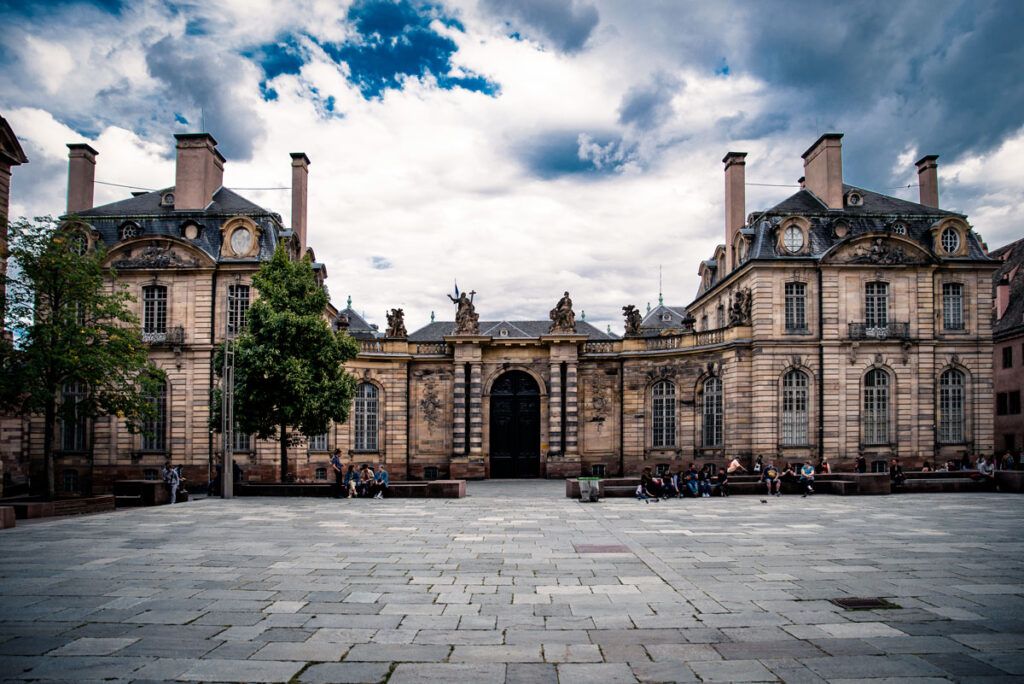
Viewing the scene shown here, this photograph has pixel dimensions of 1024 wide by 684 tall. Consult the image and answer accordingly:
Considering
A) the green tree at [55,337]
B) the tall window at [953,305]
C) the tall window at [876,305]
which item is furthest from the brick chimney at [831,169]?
the green tree at [55,337]

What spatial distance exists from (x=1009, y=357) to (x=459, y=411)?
35707 mm

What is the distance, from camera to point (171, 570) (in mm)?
11383

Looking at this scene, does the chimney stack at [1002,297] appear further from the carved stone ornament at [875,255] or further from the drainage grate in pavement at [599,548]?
the drainage grate in pavement at [599,548]

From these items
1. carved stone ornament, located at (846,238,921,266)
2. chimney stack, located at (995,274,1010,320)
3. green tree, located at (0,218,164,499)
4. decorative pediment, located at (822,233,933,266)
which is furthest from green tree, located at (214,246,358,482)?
chimney stack, located at (995,274,1010,320)

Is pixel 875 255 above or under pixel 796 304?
above

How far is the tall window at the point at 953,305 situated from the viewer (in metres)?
34.8

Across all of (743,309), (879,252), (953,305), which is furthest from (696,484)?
(953,305)

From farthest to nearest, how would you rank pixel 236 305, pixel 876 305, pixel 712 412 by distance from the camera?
pixel 712 412 → pixel 876 305 → pixel 236 305

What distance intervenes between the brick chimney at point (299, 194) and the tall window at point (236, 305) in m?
4.98

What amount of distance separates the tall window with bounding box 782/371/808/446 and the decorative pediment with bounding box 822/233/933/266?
6.43 m

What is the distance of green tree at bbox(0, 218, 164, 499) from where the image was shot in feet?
69.8

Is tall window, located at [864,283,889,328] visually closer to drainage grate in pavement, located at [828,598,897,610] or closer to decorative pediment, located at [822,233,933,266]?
decorative pediment, located at [822,233,933,266]

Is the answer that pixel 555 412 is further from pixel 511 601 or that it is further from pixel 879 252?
pixel 511 601

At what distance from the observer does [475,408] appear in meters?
37.3
